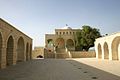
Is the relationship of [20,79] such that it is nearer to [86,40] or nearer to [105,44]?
[105,44]

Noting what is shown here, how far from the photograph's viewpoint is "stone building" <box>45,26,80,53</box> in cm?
5265

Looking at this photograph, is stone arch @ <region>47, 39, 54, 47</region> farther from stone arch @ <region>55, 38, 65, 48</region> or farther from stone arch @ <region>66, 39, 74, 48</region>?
stone arch @ <region>66, 39, 74, 48</region>

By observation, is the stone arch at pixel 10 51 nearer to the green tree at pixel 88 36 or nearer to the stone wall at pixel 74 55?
the stone wall at pixel 74 55

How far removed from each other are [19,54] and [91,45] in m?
25.1

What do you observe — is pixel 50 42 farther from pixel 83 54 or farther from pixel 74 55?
pixel 83 54

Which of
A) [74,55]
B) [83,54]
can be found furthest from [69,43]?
[74,55]

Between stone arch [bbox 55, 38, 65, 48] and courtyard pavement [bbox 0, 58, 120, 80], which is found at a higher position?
stone arch [bbox 55, 38, 65, 48]

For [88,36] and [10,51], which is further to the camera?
[88,36]

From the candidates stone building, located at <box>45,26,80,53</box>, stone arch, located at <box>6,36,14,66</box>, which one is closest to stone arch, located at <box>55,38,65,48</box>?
stone building, located at <box>45,26,80,53</box>

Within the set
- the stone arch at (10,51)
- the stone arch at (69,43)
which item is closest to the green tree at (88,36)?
the stone arch at (69,43)

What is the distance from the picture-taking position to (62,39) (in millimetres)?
56625

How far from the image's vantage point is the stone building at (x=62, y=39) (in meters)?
52.7

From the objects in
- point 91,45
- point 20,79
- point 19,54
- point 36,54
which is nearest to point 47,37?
point 36,54

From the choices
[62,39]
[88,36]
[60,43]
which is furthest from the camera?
[60,43]
